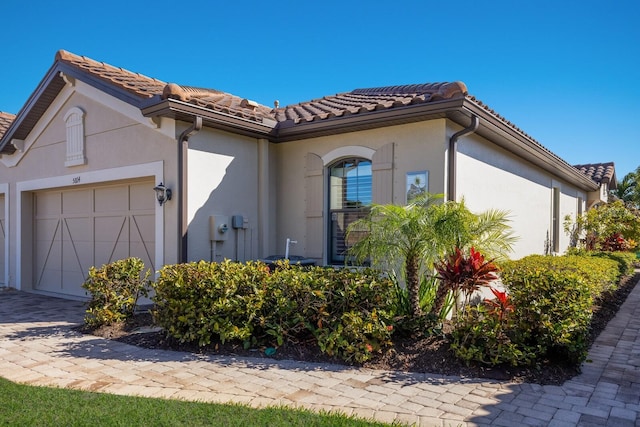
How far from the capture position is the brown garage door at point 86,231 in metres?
9.02

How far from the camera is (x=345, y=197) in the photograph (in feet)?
28.9

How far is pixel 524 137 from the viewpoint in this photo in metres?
9.83

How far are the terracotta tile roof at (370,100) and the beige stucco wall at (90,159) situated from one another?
2.74 m

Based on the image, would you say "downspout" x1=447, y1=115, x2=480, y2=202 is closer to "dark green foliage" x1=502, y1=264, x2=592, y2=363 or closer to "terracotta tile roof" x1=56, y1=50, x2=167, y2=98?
"dark green foliage" x1=502, y1=264, x2=592, y2=363

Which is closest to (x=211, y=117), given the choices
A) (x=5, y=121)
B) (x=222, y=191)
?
(x=222, y=191)

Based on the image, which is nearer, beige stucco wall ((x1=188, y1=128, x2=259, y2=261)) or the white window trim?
beige stucco wall ((x1=188, y1=128, x2=259, y2=261))

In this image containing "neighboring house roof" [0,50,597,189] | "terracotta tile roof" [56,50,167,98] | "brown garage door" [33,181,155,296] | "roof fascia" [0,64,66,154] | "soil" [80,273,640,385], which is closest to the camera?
"soil" [80,273,640,385]

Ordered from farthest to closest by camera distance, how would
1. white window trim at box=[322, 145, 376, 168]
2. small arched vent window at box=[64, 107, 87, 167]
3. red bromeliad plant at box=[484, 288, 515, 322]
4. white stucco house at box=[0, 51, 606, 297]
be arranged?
small arched vent window at box=[64, 107, 87, 167]
white window trim at box=[322, 145, 376, 168]
white stucco house at box=[0, 51, 606, 297]
red bromeliad plant at box=[484, 288, 515, 322]

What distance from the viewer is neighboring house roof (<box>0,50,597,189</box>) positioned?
24.0 ft

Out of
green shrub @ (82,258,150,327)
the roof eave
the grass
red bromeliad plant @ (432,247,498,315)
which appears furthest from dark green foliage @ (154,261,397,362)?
the roof eave

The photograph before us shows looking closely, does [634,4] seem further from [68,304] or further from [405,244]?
[68,304]

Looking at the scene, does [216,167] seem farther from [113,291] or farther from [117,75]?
[117,75]

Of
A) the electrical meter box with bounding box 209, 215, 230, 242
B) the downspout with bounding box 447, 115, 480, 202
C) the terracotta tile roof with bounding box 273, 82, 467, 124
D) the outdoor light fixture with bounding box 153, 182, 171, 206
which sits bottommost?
the electrical meter box with bounding box 209, 215, 230, 242

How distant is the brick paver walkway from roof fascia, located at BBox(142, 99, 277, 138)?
377 centimetres
